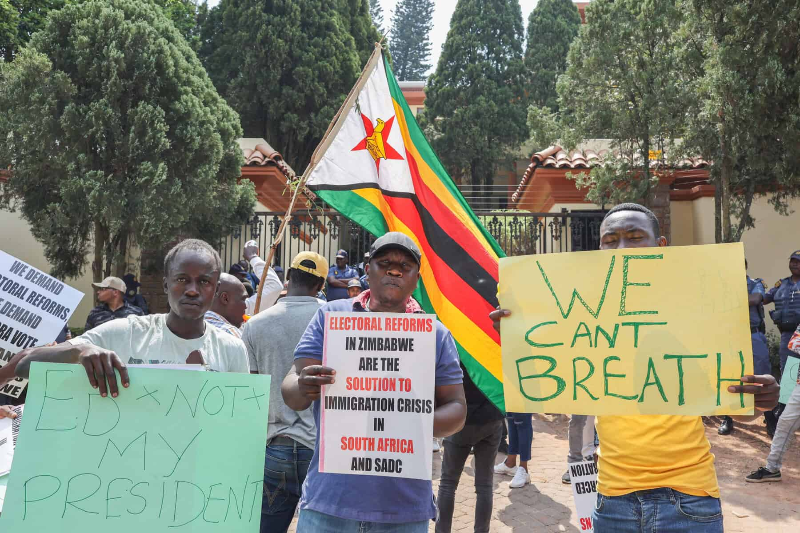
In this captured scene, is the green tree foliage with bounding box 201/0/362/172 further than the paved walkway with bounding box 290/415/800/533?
Yes

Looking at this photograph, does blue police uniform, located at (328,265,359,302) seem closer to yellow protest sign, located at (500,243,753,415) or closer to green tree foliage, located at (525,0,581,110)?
yellow protest sign, located at (500,243,753,415)

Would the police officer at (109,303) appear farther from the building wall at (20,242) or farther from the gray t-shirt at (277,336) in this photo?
the building wall at (20,242)

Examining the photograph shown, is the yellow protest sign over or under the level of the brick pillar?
under

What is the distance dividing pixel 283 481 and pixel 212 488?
3.17 ft

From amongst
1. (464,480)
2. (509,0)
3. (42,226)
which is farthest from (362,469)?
(509,0)

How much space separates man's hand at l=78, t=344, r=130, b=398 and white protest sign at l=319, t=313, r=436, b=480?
670 mm

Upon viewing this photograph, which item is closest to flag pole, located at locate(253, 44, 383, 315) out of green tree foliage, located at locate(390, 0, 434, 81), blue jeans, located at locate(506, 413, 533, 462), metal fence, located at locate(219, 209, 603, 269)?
blue jeans, located at locate(506, 413, 533, 462)

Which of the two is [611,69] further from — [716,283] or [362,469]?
[362,469]

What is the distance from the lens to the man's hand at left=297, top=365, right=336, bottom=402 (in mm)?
2109

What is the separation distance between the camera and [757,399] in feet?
7.39

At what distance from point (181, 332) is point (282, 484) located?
1.03 metres

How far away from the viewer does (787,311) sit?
7.76 meters

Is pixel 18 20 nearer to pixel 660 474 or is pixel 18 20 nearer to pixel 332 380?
pixel 332 380

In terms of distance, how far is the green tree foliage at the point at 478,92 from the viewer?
26.4 metres
